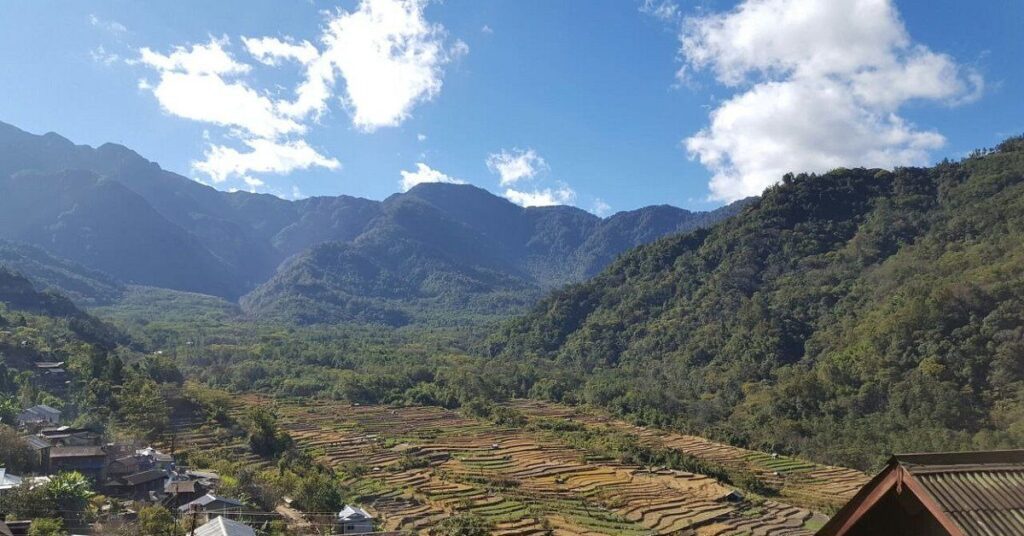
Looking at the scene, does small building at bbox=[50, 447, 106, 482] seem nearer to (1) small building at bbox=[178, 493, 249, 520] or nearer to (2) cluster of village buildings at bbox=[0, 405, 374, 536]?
(2) cluster of village buildings at bbox=[0, 405, 374, 536]

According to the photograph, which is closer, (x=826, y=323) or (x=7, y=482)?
(x=7, y=482)

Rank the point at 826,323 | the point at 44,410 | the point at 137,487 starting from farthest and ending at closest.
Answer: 1. the point at 826,323
2. the point at 44,410
3. the point at 137,487

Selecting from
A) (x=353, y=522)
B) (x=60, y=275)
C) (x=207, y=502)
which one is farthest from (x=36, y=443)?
(x=60, y=275)

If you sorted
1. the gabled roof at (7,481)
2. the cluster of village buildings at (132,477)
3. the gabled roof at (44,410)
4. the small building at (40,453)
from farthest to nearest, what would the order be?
the gabled roof at (44,410) → the small building at (40,453) → the cluster of village buildings at (132,477) → the gabled roof at (7,481)

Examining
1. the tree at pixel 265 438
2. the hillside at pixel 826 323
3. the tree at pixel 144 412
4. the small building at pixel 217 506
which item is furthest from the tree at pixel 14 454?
the hillside at pixel 826 323

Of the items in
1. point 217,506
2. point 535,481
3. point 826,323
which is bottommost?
point 535,481

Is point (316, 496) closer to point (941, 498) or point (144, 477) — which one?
point (144, 477)

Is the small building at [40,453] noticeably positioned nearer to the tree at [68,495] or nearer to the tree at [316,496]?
the tree at [68,495]
